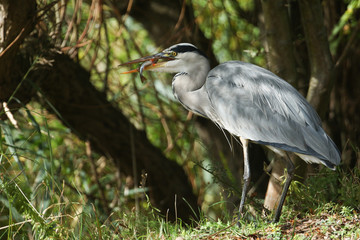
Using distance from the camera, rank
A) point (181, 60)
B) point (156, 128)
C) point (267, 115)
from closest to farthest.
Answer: point (267, 115) → point (181, 60) → point (156, 128)

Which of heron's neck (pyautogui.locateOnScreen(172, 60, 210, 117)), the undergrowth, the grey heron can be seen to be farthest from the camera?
heron's neck (pyautogui.locateOnScreen(172, 60, 210, 117))

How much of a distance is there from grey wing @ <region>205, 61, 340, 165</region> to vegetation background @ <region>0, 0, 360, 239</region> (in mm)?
242

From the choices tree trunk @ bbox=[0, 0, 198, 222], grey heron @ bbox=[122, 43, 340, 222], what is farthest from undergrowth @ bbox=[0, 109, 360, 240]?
tree trunk @ bbox=[0, 0, 198, 222]

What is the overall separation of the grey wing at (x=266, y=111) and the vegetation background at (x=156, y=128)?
9.5 inches

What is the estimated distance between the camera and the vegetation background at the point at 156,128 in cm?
296

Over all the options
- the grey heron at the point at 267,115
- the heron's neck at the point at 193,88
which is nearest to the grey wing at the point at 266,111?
the grey heron at the point at 267,115

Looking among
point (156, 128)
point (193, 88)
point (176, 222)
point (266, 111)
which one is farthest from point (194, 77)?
point (156, 128)

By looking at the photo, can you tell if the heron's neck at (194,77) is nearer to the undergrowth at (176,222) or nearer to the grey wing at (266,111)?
the grey wing at (266,111)

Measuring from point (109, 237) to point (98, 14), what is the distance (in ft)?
7.96

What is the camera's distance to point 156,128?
6.83 meters

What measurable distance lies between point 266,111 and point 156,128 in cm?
370

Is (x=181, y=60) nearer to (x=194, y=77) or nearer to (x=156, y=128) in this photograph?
(x=194, y=77)

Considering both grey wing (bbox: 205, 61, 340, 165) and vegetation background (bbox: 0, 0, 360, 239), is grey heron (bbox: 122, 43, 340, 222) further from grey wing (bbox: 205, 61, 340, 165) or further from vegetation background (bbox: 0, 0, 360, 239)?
vegetation background (bbox: 0, 0, 360, 239)

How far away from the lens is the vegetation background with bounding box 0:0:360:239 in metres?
2.96
